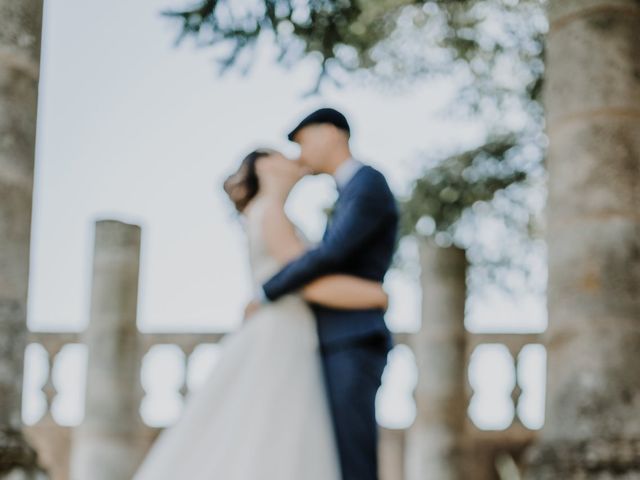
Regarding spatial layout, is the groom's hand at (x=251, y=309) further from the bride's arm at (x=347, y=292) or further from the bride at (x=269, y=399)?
the bride's arm at (x=347, y=292)

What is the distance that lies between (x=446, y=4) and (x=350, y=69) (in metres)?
2.94

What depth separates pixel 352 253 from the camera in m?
4.12

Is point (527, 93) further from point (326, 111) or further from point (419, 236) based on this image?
point (326, 111)

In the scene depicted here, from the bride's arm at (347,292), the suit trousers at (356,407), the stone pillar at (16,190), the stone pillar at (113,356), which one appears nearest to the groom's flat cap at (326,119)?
the bride's arm at (347,292)

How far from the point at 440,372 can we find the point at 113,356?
378cm

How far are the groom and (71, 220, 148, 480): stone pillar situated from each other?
12337 millimetres

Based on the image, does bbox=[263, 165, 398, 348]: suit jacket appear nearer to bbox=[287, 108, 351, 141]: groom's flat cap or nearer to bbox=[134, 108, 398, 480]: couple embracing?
bbox=[134, 108, 398, 480]: couple embracing

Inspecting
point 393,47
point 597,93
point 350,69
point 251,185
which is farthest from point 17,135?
point 393,47

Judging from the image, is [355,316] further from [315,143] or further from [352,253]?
[315,143]

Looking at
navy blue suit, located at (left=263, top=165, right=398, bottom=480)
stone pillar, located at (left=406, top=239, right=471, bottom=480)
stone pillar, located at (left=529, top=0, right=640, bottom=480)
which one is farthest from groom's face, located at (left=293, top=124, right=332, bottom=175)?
stone pillar, located at (left=406, top=239, right=471, bottom=480)

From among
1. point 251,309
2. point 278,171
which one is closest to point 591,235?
point 278,171

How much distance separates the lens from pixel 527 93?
1661 centimetres

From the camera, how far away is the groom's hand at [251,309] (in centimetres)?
425

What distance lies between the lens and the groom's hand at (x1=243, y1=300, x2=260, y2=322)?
13.9ft
